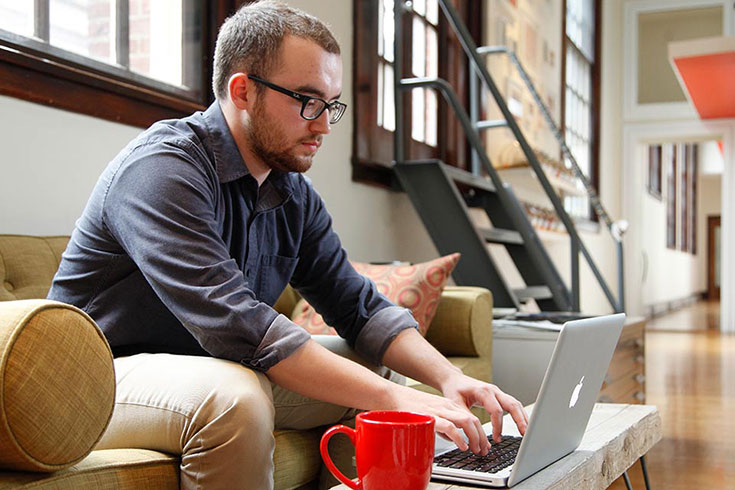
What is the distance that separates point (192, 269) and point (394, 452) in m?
0.47

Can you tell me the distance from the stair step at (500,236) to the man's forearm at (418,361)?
2.18 metres

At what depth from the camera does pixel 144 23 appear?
2668mm

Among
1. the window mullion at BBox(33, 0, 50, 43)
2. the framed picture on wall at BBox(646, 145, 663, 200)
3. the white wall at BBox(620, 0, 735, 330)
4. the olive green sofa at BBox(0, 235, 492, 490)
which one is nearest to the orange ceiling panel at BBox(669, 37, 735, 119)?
the white wall at BBox(620, 0, 735, 330)

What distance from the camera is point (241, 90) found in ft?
4.97

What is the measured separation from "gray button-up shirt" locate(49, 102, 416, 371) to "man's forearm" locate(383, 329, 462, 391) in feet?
0.07

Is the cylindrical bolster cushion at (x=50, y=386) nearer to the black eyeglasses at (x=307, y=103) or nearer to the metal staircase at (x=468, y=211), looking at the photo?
the black eyeglasses at (x=307, y=103)

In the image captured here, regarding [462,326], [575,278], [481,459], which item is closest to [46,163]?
[462,326]

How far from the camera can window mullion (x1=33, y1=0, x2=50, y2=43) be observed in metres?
2.23

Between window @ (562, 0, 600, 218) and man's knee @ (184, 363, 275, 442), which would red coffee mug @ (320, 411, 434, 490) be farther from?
window @ (562, 0, 600, 218)

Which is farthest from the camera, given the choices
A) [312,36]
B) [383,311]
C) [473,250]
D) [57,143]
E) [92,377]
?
[473,250]

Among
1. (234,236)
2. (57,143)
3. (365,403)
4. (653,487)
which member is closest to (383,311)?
(234,236)

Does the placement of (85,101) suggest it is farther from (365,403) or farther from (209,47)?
(365,403)

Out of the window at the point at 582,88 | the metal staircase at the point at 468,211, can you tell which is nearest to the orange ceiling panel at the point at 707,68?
the window at the point at 582,88

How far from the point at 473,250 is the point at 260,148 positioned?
2330mm
